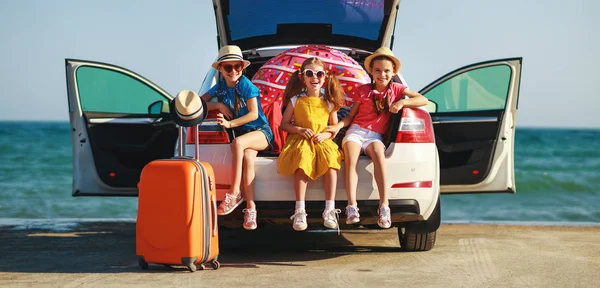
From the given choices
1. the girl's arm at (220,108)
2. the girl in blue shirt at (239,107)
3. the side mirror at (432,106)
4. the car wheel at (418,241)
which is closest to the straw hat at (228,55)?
the girl in blue shirt at (239,107)

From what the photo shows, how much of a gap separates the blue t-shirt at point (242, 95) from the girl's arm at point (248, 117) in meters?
0.04

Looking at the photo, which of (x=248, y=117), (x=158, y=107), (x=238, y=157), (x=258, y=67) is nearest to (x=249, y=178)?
(x=238, y=157)

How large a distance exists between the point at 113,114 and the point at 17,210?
6946mm

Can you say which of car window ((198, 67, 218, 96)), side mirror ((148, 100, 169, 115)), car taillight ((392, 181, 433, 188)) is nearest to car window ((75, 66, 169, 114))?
side mirror ((148, 100, 169, 115))

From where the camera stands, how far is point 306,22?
811 cm

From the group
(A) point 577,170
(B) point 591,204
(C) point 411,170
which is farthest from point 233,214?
(A) point 577,170

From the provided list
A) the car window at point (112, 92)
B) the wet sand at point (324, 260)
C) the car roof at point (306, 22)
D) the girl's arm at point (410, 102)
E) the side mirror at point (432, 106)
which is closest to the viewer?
the wet sand at point (324, 260)

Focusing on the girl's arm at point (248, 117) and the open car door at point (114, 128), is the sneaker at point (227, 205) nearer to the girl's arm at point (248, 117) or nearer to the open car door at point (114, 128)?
the girl's arm at point (248, 117)

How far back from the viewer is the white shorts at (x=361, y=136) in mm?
6148

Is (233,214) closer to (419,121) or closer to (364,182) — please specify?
(364,182)

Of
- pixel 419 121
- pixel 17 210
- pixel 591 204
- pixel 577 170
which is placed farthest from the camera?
pixel 577 170

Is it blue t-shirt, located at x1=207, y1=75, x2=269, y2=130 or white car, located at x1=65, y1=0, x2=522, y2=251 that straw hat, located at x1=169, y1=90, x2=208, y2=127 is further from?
white car, located at x1=65, y1=0, x2=522, y2=251

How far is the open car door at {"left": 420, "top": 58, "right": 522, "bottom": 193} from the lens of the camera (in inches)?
288

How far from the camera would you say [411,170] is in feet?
20.0
